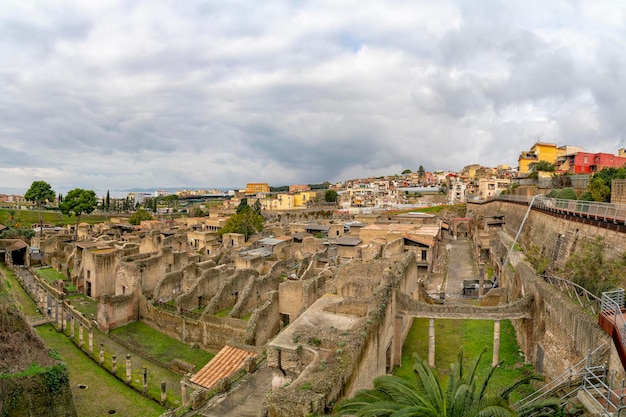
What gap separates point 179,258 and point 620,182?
114ft

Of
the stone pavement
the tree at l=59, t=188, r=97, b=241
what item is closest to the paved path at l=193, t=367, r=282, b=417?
the stone pavement

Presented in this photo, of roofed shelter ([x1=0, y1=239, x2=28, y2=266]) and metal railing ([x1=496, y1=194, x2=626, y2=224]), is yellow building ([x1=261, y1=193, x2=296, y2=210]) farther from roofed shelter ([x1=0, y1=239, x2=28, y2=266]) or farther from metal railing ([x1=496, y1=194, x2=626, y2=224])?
metal railing ([x1=496, y1=194, x2=626, y2=224])

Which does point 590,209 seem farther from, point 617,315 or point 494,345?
point 617,315

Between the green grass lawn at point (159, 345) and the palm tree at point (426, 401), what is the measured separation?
43.9 ft

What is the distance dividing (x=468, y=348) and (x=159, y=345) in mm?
17292

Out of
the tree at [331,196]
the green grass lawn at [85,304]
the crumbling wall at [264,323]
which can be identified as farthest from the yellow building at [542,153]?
the green grass lawn at [85,304]

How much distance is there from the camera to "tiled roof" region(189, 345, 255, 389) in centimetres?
1512

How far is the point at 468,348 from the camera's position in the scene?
18.4 metres

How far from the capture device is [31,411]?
1376 cm

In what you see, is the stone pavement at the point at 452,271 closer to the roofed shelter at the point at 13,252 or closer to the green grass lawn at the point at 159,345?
the green grass lawn at the point at 159,345

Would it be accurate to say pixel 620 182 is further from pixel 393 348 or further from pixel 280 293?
pixel 280 293

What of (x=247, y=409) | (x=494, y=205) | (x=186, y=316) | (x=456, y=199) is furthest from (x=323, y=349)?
(x=456, y=199)

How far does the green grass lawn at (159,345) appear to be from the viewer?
20.9 m

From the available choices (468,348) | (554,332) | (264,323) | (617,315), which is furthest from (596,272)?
(264,323)
